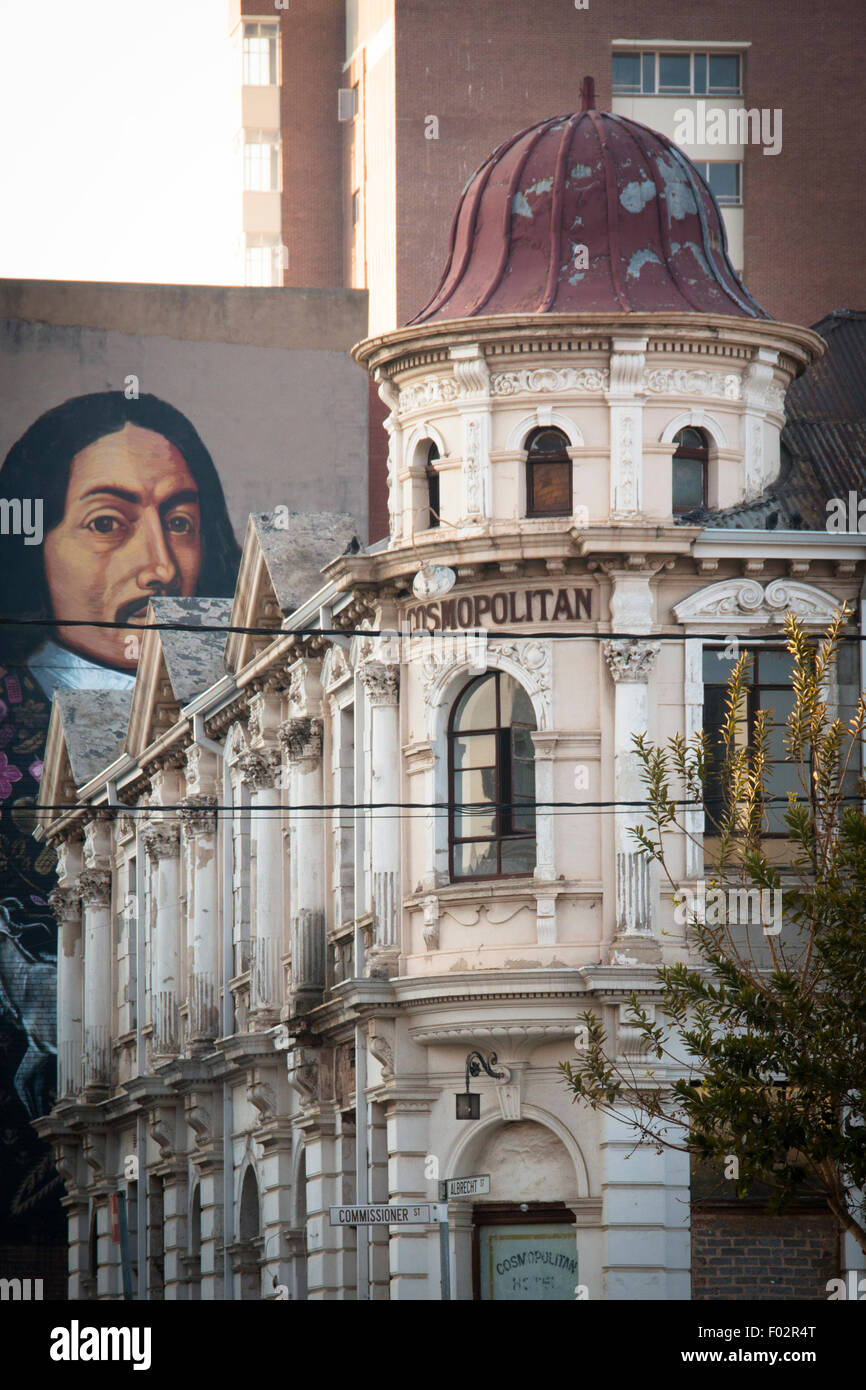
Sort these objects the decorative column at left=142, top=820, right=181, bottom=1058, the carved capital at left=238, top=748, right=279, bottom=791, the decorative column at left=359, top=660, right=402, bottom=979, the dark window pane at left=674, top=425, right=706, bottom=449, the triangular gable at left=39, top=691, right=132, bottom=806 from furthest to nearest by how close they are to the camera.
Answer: the triangular gable at left=39, top=691, right=132, bottom=806 < the decorative column at left=142, top=820, right=181, bottom=1058 < the carved capital at left=238, top=748, right=279, bottom=791 < the decorative column at left=359, top=660, right=402, bottom=979 < the dark window pane at left=674, top=425, right=706, bottom=449

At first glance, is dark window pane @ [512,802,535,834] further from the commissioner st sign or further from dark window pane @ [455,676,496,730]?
the commissioner st sign

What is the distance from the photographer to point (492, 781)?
3506 cm

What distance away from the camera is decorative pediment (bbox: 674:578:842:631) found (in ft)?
113

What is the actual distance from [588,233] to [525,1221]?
1221cm

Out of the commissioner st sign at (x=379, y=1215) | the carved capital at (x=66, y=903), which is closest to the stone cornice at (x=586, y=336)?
the commissioner st sign at (x=379, y=1215)

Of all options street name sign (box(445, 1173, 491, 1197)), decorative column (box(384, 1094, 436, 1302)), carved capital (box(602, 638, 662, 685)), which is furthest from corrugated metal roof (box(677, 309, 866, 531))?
street name sign (box(445, 1173, 491, 1197))

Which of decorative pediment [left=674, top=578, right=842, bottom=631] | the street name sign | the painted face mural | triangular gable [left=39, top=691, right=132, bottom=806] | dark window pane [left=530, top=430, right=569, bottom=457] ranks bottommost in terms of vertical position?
the street name sign

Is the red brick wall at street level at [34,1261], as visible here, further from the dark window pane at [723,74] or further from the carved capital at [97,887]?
the dark window pane at [723,74]

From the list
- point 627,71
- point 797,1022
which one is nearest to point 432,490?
point 797,1022

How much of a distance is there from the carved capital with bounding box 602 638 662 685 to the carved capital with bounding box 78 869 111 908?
2362 cm

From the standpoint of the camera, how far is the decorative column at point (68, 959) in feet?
189

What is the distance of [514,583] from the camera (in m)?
34.8

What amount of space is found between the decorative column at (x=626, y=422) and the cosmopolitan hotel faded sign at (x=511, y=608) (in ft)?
3.83

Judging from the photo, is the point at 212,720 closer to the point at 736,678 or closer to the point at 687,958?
the point at 687,958
